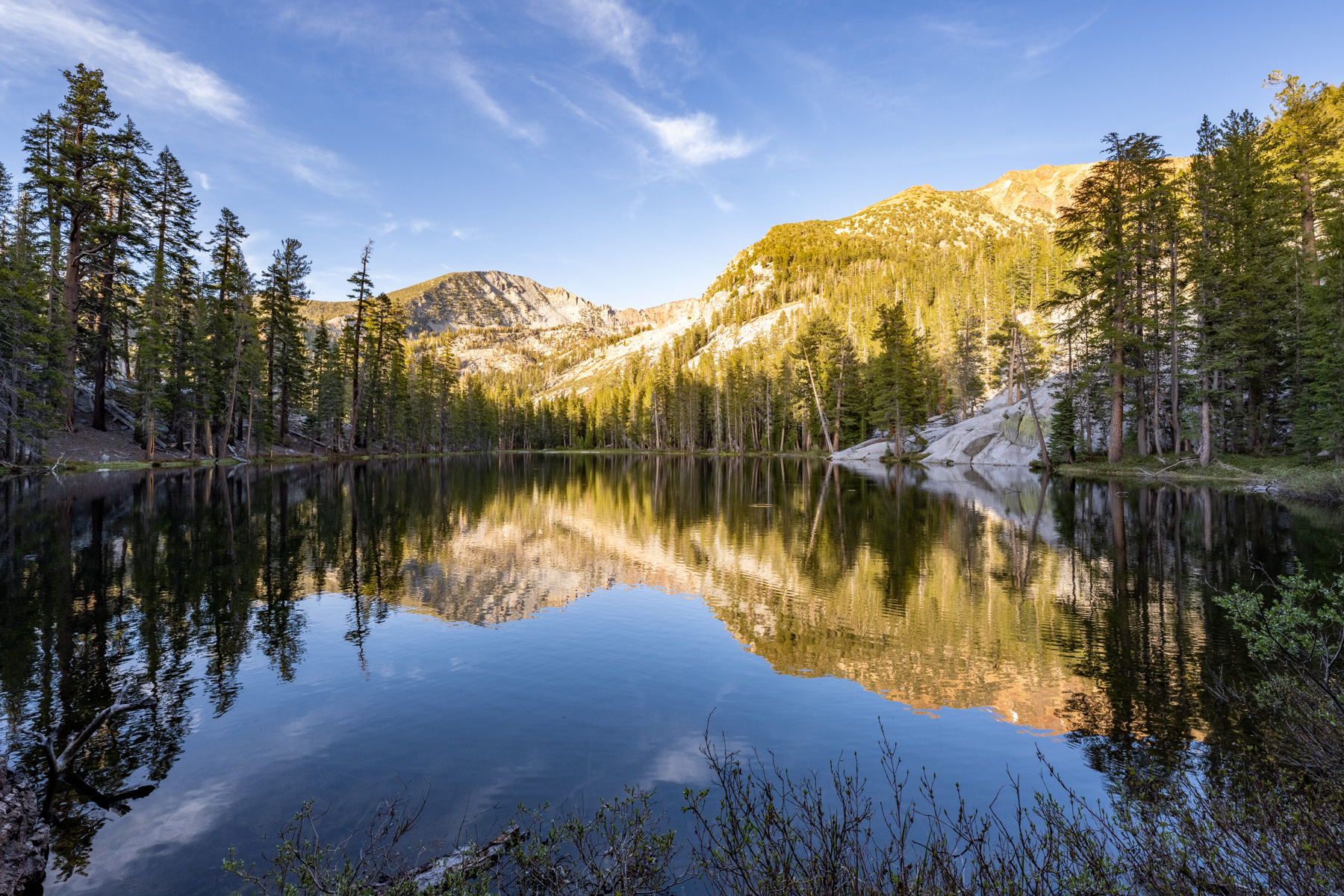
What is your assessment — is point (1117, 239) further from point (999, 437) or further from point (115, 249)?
point (115, 249)

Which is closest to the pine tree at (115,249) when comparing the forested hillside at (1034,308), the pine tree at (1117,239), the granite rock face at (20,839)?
the forested hillside at (1034,308)

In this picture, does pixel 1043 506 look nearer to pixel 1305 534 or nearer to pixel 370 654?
pixel 1305 534

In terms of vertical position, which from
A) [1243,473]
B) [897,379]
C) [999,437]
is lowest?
[1243,473]

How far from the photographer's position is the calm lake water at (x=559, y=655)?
6633 millimetres

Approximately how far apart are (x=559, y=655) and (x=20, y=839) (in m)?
7.16

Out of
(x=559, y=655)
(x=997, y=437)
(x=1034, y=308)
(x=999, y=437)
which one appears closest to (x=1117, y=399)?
(x=1034, y=308)

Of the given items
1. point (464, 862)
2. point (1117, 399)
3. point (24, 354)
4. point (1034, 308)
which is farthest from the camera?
point (1034, 308)

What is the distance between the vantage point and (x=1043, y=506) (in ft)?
90.7

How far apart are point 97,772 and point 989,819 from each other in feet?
30.4

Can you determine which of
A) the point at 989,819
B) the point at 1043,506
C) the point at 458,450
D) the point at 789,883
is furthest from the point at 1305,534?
the point at 458,450

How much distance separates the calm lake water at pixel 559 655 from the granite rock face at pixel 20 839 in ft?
0.66

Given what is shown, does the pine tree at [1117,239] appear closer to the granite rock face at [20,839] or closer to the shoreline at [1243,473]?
the shoreline at [1243,473]

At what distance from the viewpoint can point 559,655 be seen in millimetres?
11234

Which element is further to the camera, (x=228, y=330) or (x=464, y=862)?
(x=228, y=330)
